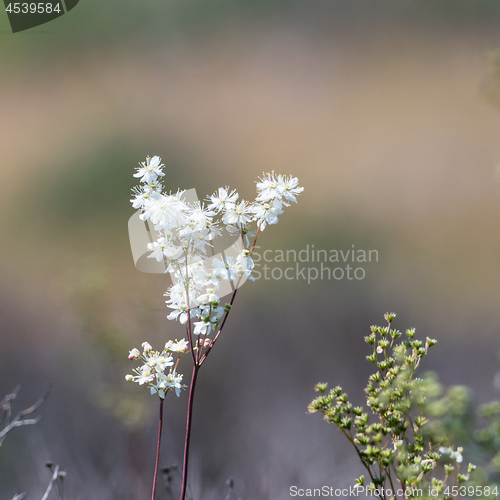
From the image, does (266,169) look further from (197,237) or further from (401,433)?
(401,433)

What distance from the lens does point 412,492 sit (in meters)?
0.48

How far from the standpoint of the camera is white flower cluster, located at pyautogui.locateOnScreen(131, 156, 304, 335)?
1.80 ft

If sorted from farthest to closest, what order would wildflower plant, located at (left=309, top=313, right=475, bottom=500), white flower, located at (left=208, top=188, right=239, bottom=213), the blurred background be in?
1. the blurred background
2. white flower, located at (left=208, top=188, right=239, bottom=213)
3. wildflower plant, located at (left=309, top=313, right=475, bottom=500)

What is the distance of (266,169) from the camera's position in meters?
1.67

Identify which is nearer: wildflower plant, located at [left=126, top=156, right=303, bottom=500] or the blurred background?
wildflower plant, located at [left=126, top=156, right=303, bottom=500]

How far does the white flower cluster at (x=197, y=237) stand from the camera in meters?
0.55

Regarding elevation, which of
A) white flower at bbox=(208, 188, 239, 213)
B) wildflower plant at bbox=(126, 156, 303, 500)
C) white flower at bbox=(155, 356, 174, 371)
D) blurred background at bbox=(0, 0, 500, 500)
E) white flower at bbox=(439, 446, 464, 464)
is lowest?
white flower at bbox=(439, 446, 464, 464)

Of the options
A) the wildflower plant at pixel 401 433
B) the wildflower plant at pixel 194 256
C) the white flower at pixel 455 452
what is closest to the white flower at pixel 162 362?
the wildflower plant at pixel 194 256

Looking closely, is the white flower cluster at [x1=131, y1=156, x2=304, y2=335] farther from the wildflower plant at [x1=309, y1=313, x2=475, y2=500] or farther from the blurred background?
the blurred background

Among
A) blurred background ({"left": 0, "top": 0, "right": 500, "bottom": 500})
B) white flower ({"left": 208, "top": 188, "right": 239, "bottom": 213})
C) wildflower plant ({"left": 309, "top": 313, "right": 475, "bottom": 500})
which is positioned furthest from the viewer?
blurred background ({"left": 0, "top": 0, "right": 500, "bottom": 500})

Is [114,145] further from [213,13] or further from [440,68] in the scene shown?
[440,68]

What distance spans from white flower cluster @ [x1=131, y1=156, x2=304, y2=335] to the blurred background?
0.85 metres

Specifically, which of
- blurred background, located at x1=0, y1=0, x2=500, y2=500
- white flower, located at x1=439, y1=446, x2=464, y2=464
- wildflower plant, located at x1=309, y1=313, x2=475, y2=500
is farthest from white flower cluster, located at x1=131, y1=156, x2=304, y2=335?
blurred background, located at x1=0, y1=0, x2=500, y2=500

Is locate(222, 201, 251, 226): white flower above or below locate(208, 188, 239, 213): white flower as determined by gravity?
below
